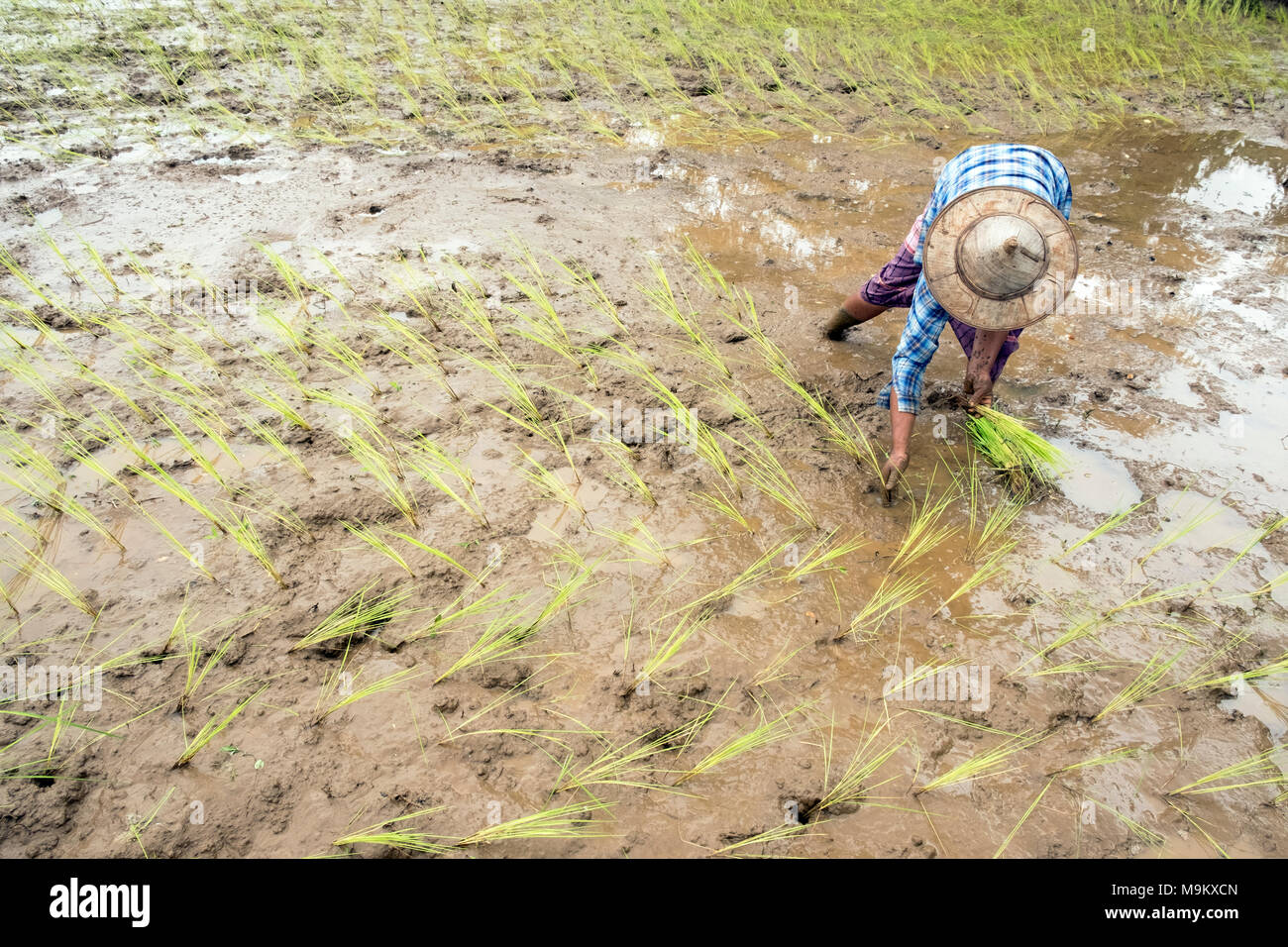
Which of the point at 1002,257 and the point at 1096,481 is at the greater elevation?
the point at 1002,257

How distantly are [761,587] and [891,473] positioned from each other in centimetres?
64

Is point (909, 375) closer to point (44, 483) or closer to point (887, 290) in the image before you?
point (887, 290)

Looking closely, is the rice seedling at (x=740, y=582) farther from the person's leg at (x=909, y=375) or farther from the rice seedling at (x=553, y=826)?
the rice seedling at (x=553, y=826)

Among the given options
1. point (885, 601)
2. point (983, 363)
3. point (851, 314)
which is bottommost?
point (885, 601)

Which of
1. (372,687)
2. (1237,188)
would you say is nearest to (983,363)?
(372,687)

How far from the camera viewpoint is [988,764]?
72.5 inches

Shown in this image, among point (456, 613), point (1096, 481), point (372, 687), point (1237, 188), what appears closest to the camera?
point (372, 687)

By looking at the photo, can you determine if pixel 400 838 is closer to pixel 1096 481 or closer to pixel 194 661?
pixel 194 661

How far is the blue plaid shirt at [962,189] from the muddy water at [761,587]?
435 mm

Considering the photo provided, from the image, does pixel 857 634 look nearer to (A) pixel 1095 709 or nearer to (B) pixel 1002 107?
(A) pixel 1095 709

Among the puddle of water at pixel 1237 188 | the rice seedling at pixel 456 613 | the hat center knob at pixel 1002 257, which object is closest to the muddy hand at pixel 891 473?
the hat center knob at pixel 1002 257

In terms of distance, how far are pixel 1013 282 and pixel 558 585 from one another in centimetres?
155

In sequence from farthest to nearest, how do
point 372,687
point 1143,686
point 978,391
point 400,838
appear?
1. point 978,391
2. point 1143,686
3. point 372,687
4. point 400,838

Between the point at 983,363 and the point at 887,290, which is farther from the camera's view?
the point at 887,290
